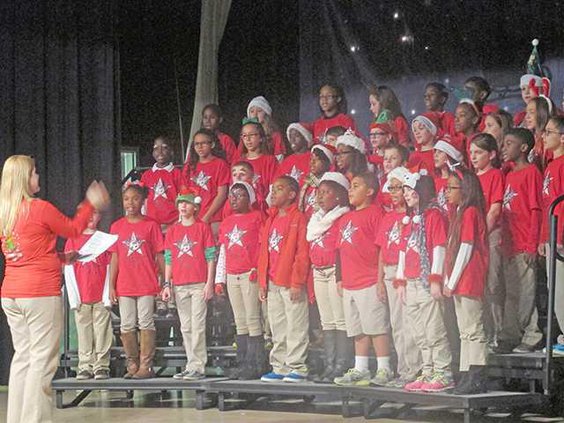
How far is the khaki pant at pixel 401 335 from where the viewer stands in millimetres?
7277

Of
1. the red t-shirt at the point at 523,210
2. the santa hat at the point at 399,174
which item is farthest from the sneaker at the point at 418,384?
the santa hat at the point at 399,174

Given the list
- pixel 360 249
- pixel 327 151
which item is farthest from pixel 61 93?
pixel 360 249

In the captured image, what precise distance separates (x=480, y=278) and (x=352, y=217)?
3.74 feet

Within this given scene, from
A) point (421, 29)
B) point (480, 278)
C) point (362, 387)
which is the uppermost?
point (421, 29)

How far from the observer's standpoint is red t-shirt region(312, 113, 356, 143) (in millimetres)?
8526

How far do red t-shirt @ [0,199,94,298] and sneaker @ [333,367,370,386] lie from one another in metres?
2.29

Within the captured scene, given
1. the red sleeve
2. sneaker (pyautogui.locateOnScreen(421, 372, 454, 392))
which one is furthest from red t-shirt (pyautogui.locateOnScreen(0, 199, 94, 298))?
sneaker (pyautogui.locateOnScreen(421, 372, 454, 392))

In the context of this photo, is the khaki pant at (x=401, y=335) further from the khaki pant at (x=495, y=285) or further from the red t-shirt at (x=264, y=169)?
the red t-shirt at (x=264, y=169)

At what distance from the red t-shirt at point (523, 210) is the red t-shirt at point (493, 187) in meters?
0.07

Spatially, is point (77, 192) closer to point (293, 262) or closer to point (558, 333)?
point (293, 262)

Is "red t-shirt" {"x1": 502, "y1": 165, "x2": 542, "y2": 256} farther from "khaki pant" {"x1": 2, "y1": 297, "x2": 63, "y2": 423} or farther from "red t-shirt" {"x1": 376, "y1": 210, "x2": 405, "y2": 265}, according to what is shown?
"khaki pant" {"x1": 2, "y1": 297, "x2": 63, "y2": 423}

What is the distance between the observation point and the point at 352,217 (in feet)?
25.0

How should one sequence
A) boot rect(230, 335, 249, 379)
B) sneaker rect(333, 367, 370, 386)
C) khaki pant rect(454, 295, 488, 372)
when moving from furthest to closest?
boot rect(230, 335, 249, 379) < sneaker rect(333, 367, 370, 386) < khaki pant rect(454, 295, 488, 372)

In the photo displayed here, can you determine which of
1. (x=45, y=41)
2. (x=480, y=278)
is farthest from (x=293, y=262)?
(x=45, y=41)
